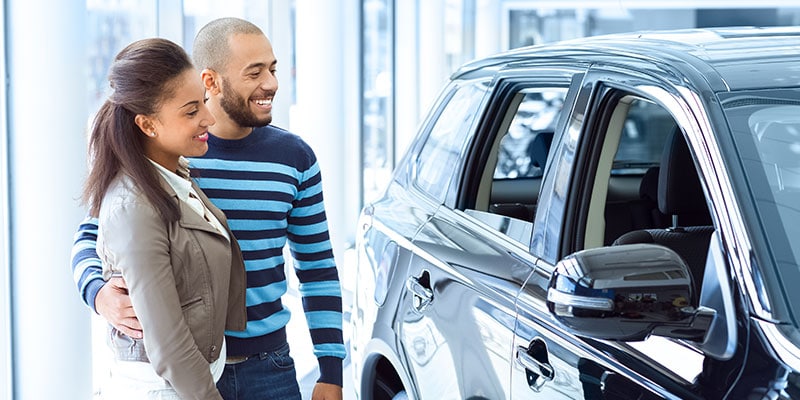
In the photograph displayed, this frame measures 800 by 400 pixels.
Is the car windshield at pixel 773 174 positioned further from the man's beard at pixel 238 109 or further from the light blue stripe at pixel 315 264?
the light blue stripe at pixel 315 264

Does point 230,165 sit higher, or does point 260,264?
point 230,165

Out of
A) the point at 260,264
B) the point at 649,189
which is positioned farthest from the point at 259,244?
the point at 649,189

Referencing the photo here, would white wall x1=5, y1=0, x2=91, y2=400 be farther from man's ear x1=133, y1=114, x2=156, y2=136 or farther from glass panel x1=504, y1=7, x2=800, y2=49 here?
glass panel x1=504, y1=7, x2=800, y2=49

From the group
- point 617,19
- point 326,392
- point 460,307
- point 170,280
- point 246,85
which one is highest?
point 617,19

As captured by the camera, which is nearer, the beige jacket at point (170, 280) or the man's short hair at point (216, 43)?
the beige jacket at point (170, 280)

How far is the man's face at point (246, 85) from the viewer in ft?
8.31

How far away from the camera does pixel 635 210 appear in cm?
318

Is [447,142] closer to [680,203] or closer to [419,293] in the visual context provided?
[419,293]

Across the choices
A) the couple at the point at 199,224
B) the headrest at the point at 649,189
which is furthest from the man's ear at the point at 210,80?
the headrest at the point at 649,189

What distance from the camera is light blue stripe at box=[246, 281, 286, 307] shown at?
2570 millimetres

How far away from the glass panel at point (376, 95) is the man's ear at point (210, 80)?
25.2 feet

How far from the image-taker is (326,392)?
8.83 feet

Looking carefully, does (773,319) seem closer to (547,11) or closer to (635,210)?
(635,210)

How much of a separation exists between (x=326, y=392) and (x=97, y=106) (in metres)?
2.78
